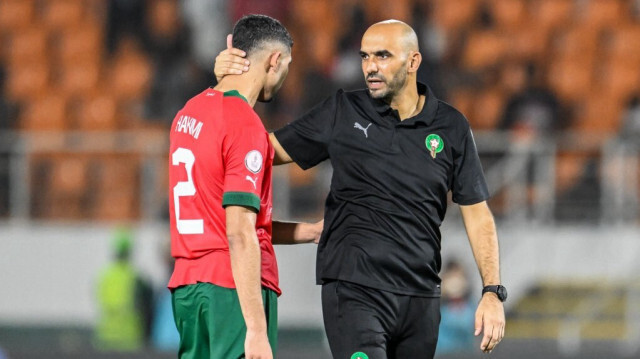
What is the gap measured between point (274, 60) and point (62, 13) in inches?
422

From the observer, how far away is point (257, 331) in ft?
13.9

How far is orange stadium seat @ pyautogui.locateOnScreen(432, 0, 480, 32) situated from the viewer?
13.8m

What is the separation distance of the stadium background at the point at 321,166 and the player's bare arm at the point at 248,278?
601 centimetres

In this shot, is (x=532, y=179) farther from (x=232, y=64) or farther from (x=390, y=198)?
(x=232, y=64)

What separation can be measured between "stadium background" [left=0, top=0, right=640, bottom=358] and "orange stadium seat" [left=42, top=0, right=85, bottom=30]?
2cm

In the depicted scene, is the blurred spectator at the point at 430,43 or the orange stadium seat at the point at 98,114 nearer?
the blurred spectator at the point at 430,43

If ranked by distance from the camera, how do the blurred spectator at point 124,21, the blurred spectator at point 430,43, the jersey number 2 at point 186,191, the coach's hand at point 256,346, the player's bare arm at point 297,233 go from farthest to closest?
the blurred spectator at point 124,21 → the blurred spectator at point 430,43 → the player's bare arm at point 297,233 → the jersey number 2 at point 186,191 → the coach's hand at point 256,346

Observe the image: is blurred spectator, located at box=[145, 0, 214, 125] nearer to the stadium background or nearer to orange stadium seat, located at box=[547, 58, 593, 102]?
the stadium background

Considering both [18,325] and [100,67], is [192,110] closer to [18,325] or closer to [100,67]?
[18,325]

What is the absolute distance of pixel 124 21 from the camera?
14.3 meters

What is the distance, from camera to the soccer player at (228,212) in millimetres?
4270

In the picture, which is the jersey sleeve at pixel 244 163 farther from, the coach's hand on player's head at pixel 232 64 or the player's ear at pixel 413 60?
the player's ear at pixel 413 60

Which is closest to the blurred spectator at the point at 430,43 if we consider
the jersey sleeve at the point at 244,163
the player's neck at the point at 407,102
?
the player's neck at the point at 407,102

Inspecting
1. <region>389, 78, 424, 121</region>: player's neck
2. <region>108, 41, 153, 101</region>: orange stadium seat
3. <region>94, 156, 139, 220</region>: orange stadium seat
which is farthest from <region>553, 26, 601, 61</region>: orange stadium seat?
<region>389, 78, 424, 121</region>: player's neck
